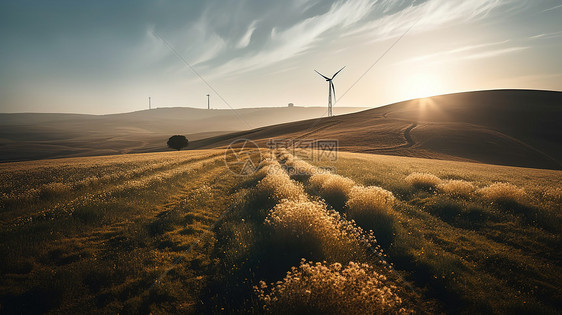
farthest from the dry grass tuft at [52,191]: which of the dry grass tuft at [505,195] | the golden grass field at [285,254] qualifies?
the dry grass tuft at [505,195]

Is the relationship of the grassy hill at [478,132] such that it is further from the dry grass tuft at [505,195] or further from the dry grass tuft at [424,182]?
the dry grass tuft at [505,195]

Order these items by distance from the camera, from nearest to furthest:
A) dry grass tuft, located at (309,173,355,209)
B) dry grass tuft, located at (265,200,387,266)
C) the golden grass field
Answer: the golden grass field < dry grass tuft, located at (265,200,387,266) < dry grass tuft, located at (309,173,355,209)

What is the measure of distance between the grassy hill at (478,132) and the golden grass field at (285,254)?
4252 cm

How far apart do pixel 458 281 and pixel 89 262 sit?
9446 mm

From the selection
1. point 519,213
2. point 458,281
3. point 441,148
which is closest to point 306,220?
point 458,281

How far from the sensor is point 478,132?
188ft

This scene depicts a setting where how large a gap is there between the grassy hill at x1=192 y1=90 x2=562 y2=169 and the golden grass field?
42.5 m

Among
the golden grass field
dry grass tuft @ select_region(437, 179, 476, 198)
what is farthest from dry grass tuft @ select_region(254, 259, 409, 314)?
dry grass tuft @ select_region(437, 179, 476, 198)

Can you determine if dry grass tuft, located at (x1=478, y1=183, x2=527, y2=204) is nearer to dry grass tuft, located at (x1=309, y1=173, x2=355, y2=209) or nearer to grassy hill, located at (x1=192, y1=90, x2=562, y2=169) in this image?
dry grass tuft, located at (x1=309, y1=173, x2=355, y2=209)

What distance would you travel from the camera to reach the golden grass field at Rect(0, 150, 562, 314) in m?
4.43

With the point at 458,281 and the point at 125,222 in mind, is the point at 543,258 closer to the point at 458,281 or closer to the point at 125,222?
the point at 458,281

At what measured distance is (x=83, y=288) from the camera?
4996 mm

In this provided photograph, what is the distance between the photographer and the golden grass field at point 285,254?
14.5ft

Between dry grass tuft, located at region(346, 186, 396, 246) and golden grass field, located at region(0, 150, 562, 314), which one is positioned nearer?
golden grass field, located at region(0, 150, 562, 314)
